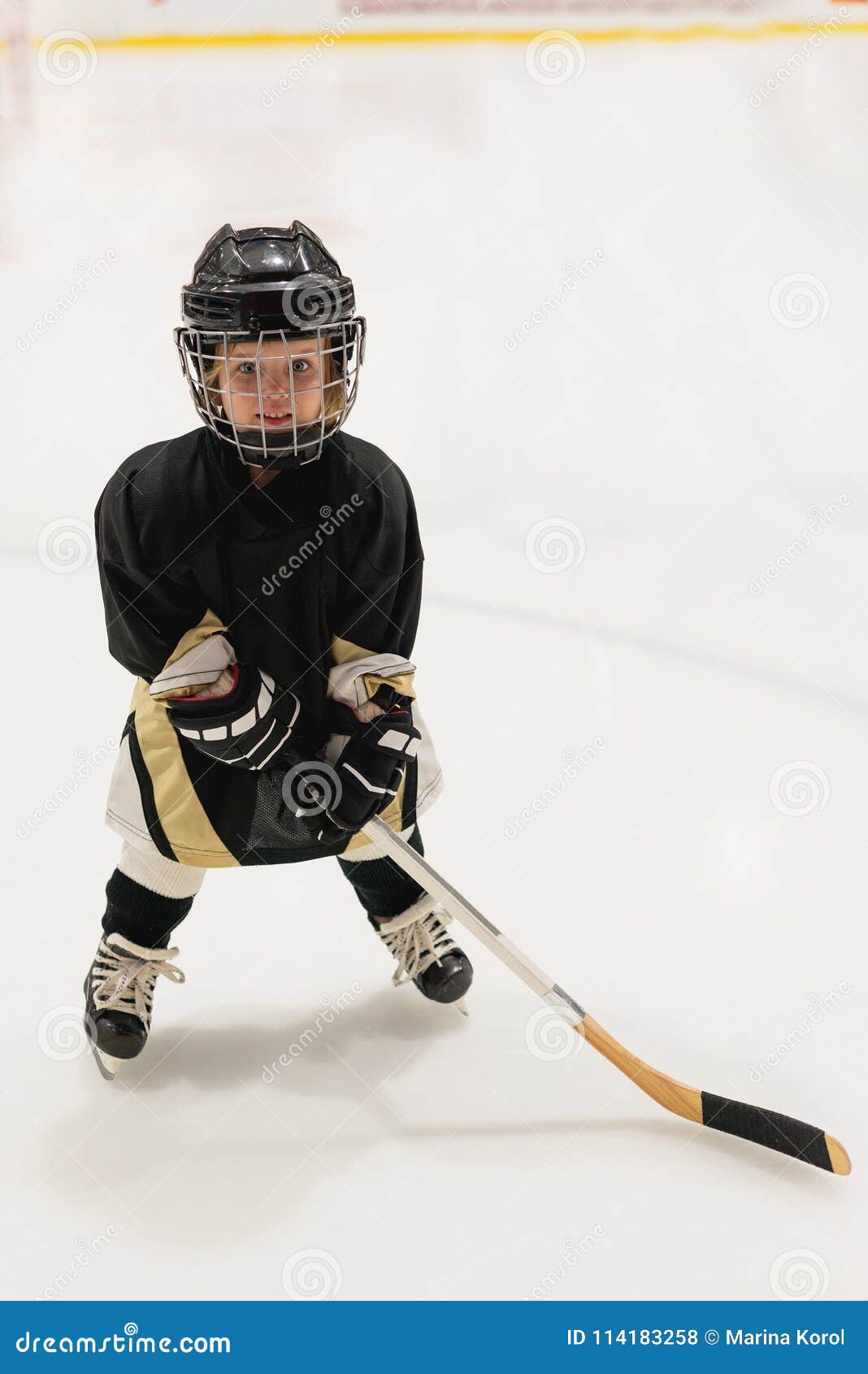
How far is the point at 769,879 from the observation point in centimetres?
205

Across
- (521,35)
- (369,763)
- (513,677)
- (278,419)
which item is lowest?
(513,677)

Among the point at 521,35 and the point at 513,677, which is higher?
the point at 521,35

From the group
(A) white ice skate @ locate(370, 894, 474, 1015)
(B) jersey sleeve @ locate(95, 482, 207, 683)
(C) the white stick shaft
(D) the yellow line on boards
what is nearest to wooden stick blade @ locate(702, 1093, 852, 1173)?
(C) the white stick shaft

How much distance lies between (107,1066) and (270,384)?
2.72 ft

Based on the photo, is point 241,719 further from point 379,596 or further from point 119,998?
point 119,998

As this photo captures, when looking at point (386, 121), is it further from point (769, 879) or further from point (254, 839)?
point (254, 839)

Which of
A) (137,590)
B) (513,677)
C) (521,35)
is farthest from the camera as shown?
(521,35)

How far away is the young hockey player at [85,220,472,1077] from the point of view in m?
1.32

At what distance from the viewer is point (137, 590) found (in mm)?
1404

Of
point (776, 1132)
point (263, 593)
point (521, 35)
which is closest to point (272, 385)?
point (263, 593)

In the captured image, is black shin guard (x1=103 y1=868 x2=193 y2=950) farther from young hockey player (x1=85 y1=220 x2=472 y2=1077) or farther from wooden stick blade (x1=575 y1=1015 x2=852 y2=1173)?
wooden stick blade (x1=575 y1=1015 x2=852 y2=1173)

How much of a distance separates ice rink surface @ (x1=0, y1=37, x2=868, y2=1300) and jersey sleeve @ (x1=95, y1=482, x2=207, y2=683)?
0.54 meters

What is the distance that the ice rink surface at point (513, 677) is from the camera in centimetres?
146

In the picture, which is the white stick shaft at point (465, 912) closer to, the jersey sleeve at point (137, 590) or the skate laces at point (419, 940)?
the skate laces at point (419, 940)
